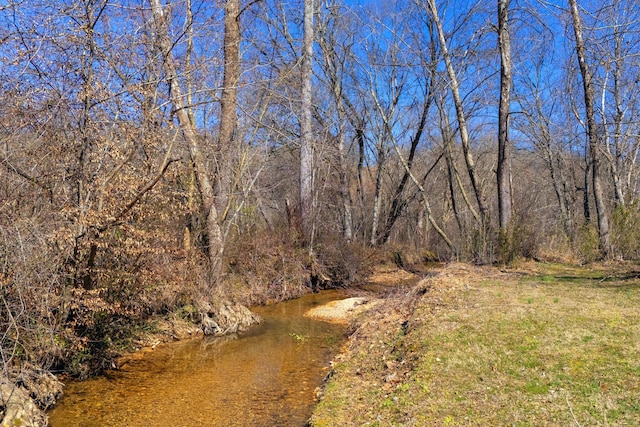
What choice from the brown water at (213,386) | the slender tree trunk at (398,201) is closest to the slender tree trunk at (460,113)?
the slender tree trunk at (398,201)

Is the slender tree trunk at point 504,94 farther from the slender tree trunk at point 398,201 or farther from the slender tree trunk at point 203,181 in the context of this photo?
the slender tree trunk at point 203,181

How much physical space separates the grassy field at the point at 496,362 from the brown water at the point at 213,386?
0.69 m

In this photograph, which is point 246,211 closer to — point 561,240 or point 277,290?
point 277,290

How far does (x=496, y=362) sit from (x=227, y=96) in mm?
9396

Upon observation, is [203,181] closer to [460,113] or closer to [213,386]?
[213,386]

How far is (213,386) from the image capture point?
282 inches

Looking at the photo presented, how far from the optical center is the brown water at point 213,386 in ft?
19.6

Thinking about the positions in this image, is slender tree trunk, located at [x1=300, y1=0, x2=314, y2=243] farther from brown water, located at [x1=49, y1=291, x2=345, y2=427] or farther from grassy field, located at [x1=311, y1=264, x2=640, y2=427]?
grassy field, located at [x1=311, y1=264, x2=640, y2=427]

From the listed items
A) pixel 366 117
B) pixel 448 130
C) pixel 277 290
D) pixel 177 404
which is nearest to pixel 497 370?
pixel 177 404

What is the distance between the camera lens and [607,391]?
4527 millimetres

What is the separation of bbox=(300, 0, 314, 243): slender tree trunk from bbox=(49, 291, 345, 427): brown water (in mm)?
7359

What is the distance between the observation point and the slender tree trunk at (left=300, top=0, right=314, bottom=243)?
1727 centimetres

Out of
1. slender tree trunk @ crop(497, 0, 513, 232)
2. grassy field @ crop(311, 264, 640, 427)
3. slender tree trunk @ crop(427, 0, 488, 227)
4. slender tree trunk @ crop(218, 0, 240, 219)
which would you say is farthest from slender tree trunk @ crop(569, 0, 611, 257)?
slender tree trunk @ crop(218, 0, 240, 219)

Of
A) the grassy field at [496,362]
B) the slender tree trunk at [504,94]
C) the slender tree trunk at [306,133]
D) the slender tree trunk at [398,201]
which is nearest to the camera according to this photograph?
the grassy field at [496,362]
